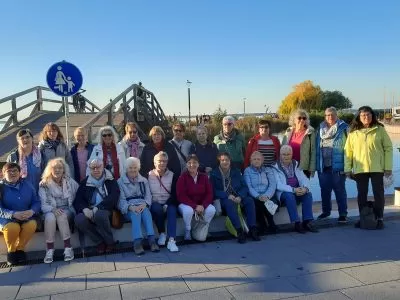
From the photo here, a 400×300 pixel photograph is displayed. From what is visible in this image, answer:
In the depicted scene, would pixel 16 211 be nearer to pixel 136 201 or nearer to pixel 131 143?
pixel 136 201

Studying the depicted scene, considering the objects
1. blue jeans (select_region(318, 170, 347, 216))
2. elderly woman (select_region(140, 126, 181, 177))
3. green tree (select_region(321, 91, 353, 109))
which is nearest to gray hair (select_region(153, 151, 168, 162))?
elderly woman (select_region(140, 126, 181, 177))

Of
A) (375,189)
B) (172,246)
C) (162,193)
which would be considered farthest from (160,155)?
(375,189)

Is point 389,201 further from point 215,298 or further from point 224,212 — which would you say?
point 215,298

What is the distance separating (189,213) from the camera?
481 cm

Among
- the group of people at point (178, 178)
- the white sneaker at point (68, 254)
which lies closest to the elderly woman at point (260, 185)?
the group of people at point (178, 178)

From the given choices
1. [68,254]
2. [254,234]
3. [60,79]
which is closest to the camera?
[68,254]

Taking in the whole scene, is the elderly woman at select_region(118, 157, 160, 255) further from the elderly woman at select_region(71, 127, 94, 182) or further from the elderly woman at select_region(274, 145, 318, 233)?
the elderly woman at select_region(274, 145, 318, 233)

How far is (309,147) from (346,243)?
1.49 m

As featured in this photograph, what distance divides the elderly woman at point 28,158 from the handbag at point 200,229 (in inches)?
79.6

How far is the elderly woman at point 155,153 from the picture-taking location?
208 inches

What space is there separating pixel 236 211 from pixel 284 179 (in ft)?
2.80

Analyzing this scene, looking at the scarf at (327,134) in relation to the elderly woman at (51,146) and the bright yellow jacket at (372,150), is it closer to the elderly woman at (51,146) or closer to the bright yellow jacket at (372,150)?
the bright yellow jacket at (372,150)

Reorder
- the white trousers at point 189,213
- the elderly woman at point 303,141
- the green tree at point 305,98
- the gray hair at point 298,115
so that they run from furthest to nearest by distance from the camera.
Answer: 1. the green tree at point 305,98
2. the gray hair at point 298,115
3. the elderly woman at point 303,141
4. the white trousers at point 189,213

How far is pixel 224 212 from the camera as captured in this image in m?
5.11
